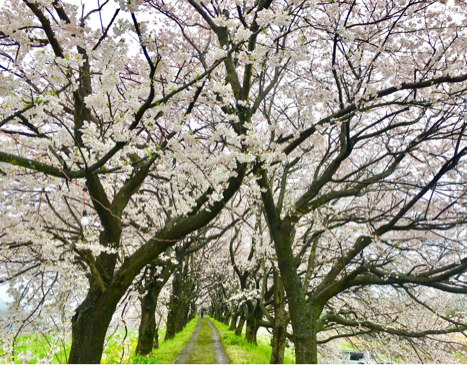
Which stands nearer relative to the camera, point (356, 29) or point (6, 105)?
point (6, 105)

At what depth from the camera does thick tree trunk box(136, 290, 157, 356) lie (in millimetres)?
10391

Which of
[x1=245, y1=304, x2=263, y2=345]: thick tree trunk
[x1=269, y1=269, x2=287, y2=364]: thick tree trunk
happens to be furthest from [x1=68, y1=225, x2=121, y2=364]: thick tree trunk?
[x1=245, y1=304, x2=263, y2=345]: thick tree trunk

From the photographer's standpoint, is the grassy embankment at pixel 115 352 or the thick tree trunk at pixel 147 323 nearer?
the grassy embankment at pixel 115 352

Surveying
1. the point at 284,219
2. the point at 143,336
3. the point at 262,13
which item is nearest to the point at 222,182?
the point at 284,219

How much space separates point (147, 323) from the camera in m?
10.5

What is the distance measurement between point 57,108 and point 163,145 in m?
1.57

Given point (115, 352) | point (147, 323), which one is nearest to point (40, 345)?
point (115, 352)

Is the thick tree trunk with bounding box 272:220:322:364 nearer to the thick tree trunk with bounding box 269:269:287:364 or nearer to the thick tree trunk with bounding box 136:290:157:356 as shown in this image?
the thick tree trunk with bounding box 269:269:287:364

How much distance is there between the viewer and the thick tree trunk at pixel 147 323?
10.4m

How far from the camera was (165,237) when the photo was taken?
5152mm

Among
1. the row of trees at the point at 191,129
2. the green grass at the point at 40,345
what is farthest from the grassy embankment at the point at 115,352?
the row of trees at the point at 191,129

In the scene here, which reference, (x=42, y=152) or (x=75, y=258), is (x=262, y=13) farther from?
(x=75, y=258)

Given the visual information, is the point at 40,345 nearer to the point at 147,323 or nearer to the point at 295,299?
the point at 147,323

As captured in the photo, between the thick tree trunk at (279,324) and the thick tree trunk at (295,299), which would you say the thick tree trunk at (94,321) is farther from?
the thick tree trunk at (279,324)
